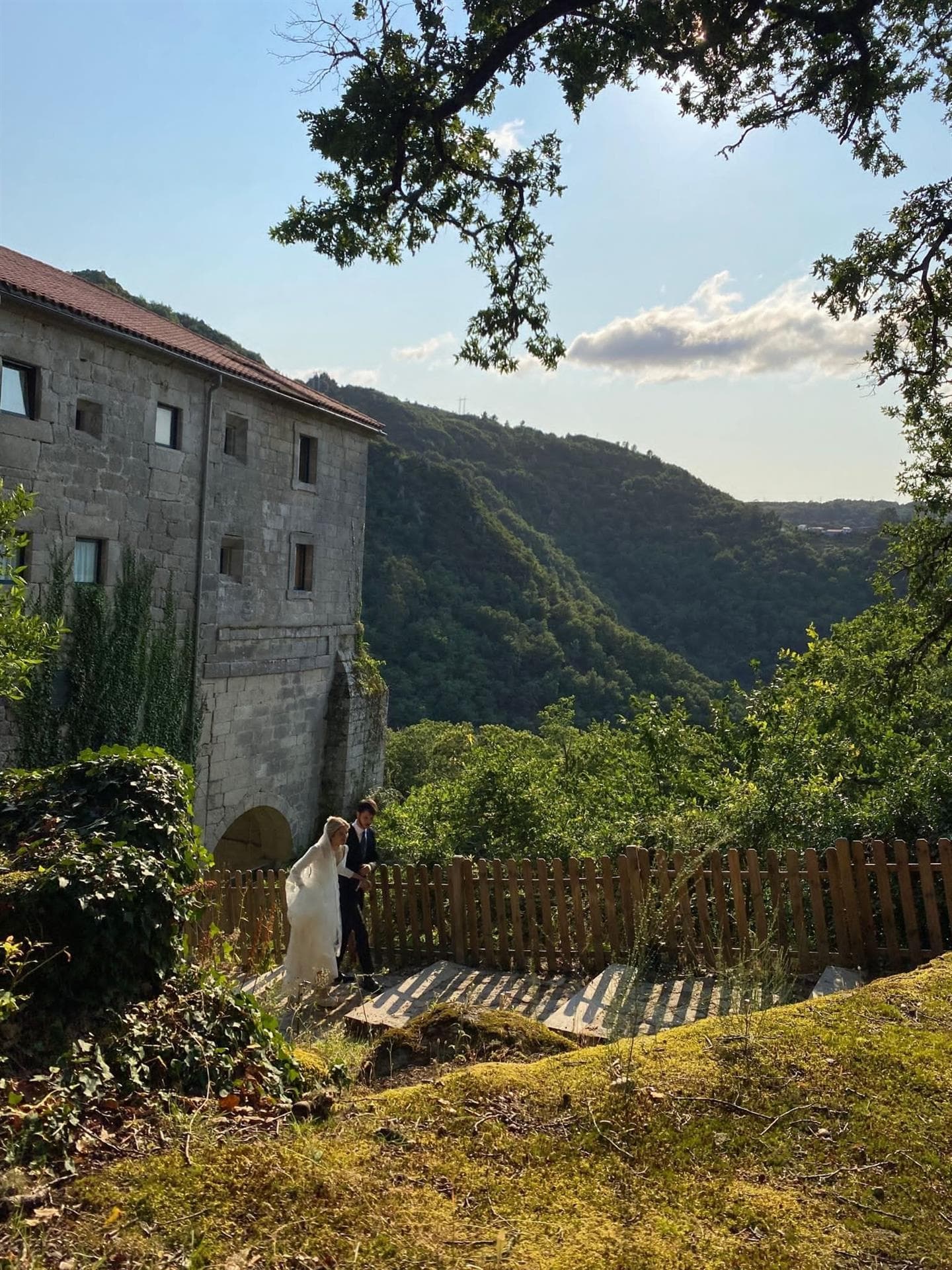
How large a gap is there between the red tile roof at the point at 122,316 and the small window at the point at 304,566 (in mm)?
3285

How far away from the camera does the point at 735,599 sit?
64.2m

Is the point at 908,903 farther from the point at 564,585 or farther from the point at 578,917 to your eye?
the point at 564,585

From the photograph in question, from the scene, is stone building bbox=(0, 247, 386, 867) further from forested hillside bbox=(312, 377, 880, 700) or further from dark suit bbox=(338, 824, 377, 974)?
forested hillside bbox=(312, 377, 880, 700)

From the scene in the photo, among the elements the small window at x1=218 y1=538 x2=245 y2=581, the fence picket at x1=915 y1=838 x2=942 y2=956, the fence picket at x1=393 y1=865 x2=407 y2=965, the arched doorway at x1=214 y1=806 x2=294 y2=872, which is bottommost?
the arched doorway at x1=214 y1=806 x2=294 y2=872

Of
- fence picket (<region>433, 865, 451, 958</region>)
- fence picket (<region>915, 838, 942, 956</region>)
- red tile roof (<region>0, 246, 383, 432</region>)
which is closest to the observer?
fence picket (<region>915, 838, 942, 956</region>)

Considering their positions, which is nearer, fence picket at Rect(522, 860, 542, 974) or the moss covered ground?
the moss covered ground

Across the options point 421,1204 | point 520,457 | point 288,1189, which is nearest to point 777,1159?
point 421,1204

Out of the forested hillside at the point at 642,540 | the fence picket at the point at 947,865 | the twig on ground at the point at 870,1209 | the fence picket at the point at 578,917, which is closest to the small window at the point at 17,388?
the fence picket at the point at 578,917

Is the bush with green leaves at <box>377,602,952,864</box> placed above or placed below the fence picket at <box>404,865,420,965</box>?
above

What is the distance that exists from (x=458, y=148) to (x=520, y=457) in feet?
265

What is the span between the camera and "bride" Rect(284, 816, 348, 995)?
7535mm

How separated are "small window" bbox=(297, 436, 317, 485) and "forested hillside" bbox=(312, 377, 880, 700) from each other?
92.3ft

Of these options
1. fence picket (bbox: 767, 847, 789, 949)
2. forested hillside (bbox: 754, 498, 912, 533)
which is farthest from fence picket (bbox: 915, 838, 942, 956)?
forested hillside (bbox: 754, 498, 912, 533)

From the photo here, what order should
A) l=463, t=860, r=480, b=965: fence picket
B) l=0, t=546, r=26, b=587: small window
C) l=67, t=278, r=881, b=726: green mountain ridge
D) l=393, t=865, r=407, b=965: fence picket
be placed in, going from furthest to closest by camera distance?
l=67, t=278, r=881, b=726: green mountain ridge < l=0, t=546, r=26, b=587: small window < l=393, t=865, r=407, b=965: fence picket < l=463, t=860, r=480, b=965: fence picket
